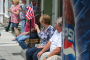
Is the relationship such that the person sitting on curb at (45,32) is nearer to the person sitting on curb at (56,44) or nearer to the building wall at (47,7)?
the person sitting on curb at (56,44)

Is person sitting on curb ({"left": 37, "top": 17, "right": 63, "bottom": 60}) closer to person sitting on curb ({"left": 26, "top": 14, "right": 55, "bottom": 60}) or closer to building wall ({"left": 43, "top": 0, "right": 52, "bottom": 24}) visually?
person sitting on curb ({"left": 26, "top": 14, "right": 55, "bottom": 60})

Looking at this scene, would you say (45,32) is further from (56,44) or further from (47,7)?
(47,7)

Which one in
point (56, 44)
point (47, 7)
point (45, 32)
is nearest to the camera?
point (56, 44)

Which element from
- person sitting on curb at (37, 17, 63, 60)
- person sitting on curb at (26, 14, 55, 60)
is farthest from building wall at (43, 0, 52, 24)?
person sitting on curb at (37, 17, 63, 60)

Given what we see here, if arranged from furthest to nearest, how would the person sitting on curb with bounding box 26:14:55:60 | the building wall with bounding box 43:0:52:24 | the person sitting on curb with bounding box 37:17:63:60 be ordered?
the building wall with bounding box 43:0:52:24 → the person sitting on curb with bounding box 26:14:55:60 → the person sitting on curb with bounding box 37:17:63:60

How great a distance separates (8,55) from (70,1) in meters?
4.45

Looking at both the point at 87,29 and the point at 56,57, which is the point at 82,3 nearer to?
the point at 87,29

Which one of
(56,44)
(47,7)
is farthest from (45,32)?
(47,7)

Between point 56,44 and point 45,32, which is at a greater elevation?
point 45,32

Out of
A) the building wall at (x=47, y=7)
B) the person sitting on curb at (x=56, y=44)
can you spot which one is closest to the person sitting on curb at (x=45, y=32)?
the person sitting on curb at (x=56, y=44)

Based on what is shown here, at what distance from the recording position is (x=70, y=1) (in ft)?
6.23

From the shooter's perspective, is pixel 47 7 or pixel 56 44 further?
pixel 47 7

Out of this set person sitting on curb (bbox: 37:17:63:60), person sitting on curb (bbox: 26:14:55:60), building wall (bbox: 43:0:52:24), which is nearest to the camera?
person sitting on curb (bbox: 37:17:63:60)

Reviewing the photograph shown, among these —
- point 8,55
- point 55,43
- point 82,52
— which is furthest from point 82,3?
point 8,55
